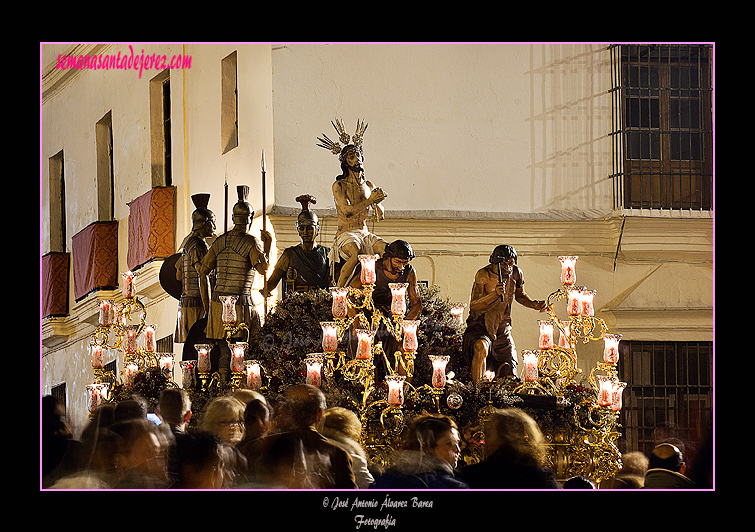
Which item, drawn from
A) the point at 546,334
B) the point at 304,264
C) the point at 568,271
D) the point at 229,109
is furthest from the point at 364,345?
the point at 229,109

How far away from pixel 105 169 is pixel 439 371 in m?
6.21

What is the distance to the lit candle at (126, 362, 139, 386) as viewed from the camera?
1188 centimetres

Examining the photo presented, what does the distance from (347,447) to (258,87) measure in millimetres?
6384

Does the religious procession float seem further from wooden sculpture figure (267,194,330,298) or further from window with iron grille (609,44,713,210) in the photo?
window with iron grille (609,44,713,210)

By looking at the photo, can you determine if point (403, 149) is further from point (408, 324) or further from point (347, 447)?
point (347, 447)

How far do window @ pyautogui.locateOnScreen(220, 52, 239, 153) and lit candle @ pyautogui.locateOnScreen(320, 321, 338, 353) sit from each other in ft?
13.7

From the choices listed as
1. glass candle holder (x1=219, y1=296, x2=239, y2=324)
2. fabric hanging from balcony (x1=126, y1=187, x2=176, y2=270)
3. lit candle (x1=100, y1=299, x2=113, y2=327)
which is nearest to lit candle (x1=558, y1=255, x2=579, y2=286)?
glass candle holder (x1=219, y1=296, x2=239, y2=324)

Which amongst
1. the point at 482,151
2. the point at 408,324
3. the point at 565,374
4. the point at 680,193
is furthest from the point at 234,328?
the point at 680,193

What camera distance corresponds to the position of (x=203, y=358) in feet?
38.4

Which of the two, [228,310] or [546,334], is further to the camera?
[228,310]

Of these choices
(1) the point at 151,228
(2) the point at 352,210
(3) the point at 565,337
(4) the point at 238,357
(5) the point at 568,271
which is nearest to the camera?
(3) the point at 565,337

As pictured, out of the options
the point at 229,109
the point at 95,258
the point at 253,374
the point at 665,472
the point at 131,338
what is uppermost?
the point at 229,109

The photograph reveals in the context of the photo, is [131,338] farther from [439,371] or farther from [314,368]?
[439,371]

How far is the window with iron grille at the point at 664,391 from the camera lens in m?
13.2
